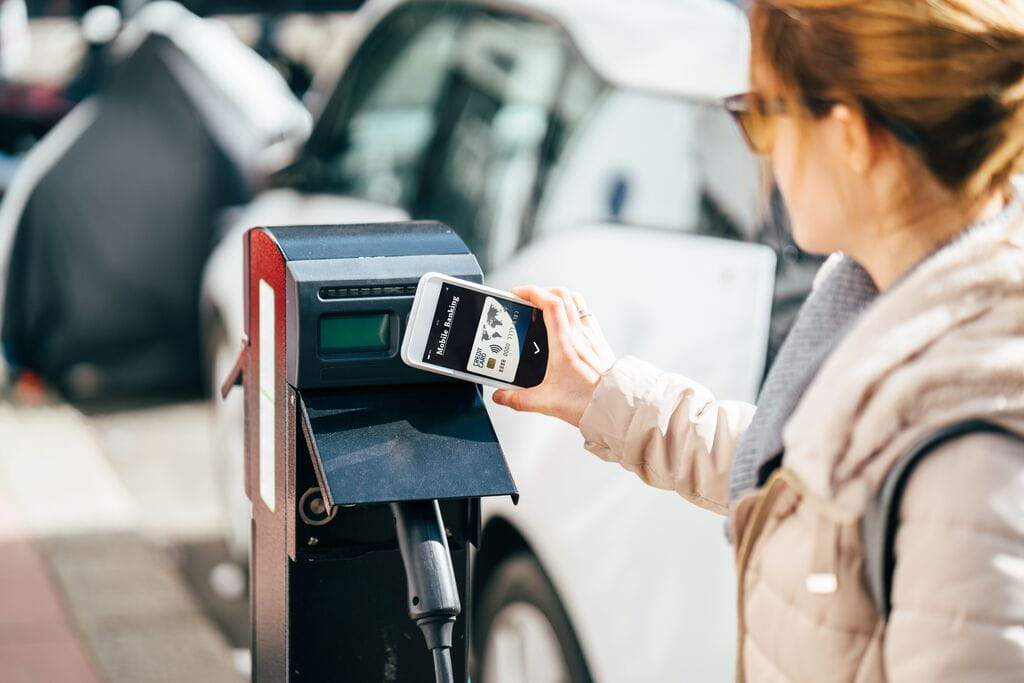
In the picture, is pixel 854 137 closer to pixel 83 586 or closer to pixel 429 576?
pixel 429 576

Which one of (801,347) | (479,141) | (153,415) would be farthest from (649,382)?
(153,415)

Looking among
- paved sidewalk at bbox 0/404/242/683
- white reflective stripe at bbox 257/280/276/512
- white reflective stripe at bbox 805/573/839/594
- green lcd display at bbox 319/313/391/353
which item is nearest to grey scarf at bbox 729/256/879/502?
white reflective stripe at bbox 805/573/839/594

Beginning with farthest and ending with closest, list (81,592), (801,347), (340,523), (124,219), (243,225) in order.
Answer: (124,219) < (243,225) < (81,592) < (340,523) < (801,347)

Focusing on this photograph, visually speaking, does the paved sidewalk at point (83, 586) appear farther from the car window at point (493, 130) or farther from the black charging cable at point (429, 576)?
the black charging cable at point (429, 576)

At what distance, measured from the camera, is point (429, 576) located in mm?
1847

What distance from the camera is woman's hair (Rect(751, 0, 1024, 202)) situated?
58.5 inches

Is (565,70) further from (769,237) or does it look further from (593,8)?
(769,237)

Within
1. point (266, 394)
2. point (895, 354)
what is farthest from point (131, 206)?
point (895, 354)

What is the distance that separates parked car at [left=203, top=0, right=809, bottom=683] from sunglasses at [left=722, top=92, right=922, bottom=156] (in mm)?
1088

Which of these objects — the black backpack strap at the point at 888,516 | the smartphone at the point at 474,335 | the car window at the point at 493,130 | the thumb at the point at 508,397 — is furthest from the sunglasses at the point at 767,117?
the car window at the point at 493,130

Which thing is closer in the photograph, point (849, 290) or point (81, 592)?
point (849, 290)

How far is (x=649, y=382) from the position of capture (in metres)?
2.07

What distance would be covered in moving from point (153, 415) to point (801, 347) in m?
5.49

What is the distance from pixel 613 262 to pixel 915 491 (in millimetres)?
1735
